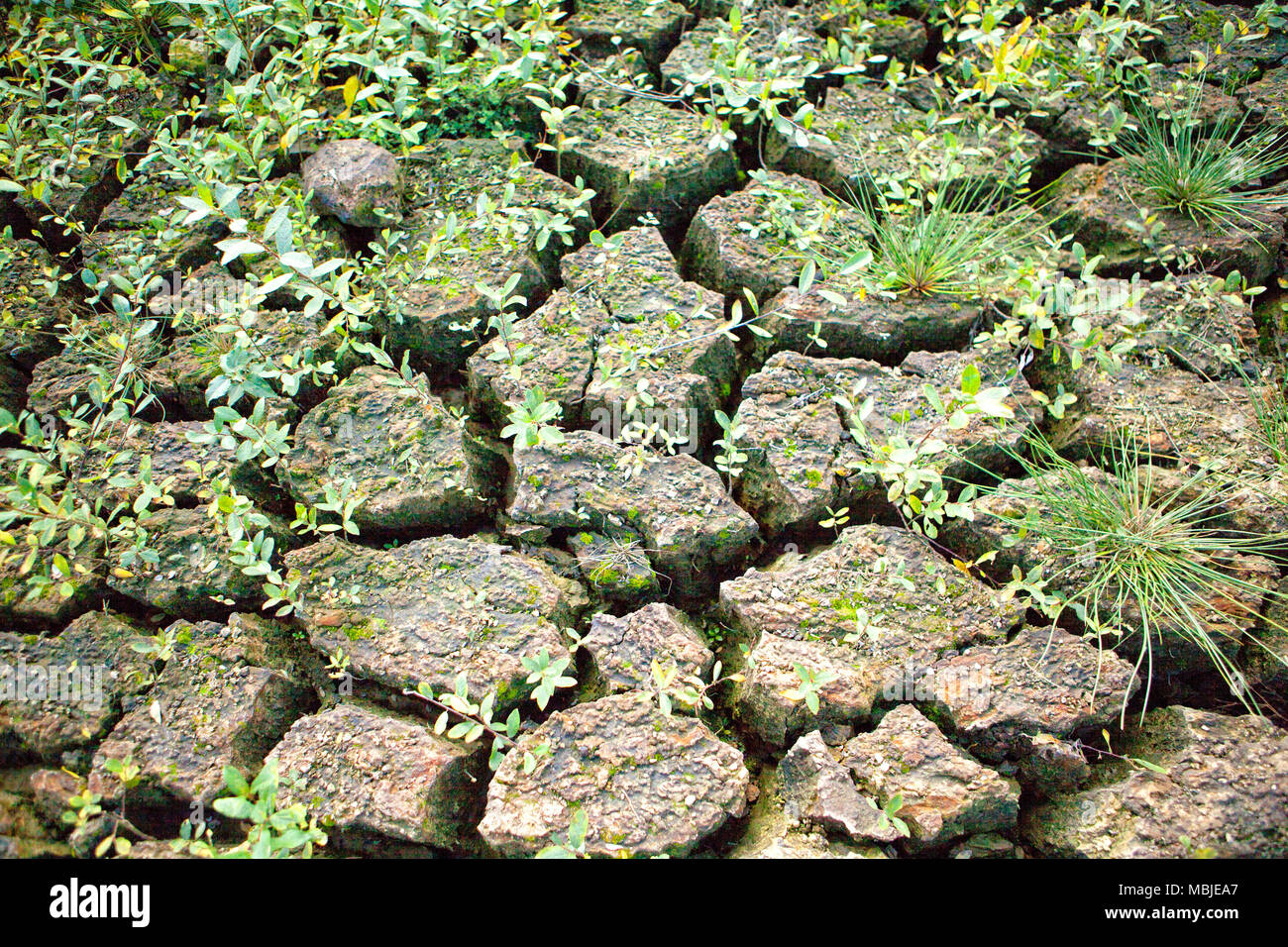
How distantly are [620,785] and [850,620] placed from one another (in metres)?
0.62

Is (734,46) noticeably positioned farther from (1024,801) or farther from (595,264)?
(1024,801)

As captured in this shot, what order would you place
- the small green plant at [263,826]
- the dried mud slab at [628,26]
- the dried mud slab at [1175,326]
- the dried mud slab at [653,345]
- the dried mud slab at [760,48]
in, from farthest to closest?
the dried mud slab at [628,26] → the dried mud slab at [760,48] → the dried mud slab at [1175,326] → the dried mud slab at [653,345] → the small green plant at [263,826]

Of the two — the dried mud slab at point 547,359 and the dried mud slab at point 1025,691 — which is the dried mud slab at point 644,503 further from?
the dried mud slab at point 1025,691

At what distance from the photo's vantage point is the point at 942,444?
1.71 metres

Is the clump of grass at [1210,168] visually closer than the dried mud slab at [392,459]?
No

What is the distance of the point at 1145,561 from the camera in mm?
1686

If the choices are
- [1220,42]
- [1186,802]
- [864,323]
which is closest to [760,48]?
[864,323]

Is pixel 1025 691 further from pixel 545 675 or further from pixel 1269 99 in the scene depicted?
pixel 1269 99

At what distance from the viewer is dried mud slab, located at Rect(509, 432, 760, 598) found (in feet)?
5.76

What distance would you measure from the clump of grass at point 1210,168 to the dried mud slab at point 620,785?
207 centimetres

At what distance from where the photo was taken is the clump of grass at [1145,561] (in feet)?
5.43

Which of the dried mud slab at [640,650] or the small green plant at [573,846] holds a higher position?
the dried mud slab at [640,650]

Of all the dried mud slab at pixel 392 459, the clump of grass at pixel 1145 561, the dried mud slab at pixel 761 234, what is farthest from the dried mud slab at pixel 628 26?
the clump of grass at pixel 1145 561
